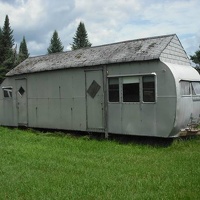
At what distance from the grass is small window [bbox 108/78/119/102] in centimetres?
168

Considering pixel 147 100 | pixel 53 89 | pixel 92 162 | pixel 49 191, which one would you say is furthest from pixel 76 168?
pixel 53 89

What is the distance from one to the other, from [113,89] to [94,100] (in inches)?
43.3

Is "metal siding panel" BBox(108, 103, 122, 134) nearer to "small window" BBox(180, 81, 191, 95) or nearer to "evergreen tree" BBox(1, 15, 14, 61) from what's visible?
"small window" BBox(180, 81, 191, 95)

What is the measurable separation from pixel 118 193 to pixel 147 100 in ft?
20.9

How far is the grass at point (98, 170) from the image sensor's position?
667cm

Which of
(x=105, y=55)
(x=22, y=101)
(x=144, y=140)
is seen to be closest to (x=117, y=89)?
(x=105, y=55)

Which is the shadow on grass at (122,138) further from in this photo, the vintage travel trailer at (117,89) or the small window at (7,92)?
the small window at (7,92)

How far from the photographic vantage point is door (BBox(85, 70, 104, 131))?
14.1 metres

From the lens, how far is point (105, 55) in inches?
569

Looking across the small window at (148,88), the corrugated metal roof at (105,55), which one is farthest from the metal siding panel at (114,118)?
the corrugated metal roof at (105,55)

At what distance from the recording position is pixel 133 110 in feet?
42.5

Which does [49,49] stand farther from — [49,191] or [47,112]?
[49,191]

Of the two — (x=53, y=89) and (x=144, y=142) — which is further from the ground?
(x=53, y=89)

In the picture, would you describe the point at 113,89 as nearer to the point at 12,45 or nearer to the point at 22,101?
the point at 22,101
